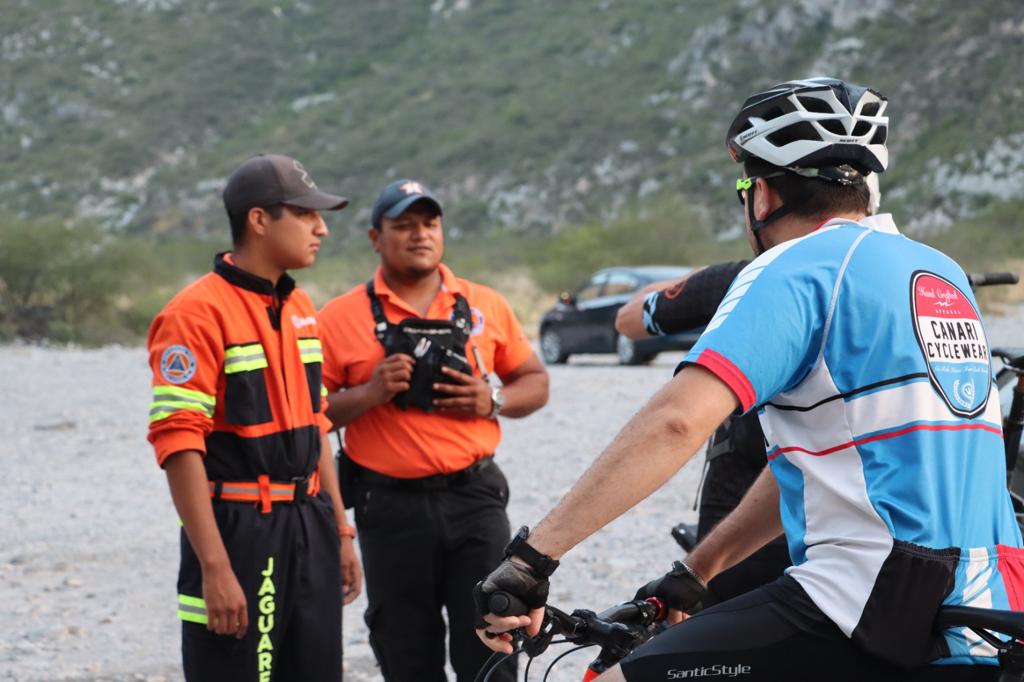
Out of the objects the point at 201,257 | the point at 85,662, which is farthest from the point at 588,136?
the point at 85,662

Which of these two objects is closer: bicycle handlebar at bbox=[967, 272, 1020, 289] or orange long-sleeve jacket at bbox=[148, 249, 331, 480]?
orange long-sleeve jacket at bbox=[148, 249, 331, 480]

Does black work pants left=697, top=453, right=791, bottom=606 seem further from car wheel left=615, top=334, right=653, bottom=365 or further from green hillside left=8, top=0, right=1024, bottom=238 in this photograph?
green hillside left=8, top=0, right=1024, bottom=238

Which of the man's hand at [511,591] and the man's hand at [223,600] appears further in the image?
the man's hand at [223,600]

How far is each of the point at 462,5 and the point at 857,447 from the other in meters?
74.6

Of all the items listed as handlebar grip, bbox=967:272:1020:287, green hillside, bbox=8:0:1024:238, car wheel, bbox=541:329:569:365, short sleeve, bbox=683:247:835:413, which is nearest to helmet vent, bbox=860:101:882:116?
short sleeve, bbox=683:247:835:413

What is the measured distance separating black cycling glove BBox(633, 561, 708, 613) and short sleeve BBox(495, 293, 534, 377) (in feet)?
7.15

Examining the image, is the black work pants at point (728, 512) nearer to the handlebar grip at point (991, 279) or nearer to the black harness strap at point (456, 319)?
the handlebar grip at point (991, 279)

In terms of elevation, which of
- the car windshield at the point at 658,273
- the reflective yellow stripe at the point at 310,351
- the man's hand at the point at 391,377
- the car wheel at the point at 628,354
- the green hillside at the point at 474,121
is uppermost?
the green hillside at the point at 474,121

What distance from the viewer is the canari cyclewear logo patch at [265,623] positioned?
3811 mm

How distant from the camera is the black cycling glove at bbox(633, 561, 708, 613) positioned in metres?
2.91

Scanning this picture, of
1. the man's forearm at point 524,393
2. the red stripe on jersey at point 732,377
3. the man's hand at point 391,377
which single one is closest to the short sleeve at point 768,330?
the red stripe on jersey at point 732,377

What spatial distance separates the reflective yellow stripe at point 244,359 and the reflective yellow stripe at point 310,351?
166 millimetres

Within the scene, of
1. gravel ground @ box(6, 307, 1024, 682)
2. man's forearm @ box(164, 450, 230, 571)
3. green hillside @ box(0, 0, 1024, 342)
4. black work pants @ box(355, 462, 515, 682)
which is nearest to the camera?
man's forearm @ box(164, 450, 230, 571)

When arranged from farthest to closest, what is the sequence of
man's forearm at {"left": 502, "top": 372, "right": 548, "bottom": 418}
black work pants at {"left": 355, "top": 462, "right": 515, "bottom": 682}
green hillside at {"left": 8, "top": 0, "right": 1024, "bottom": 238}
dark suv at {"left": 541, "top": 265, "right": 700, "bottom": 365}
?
green hillside at {"left": 8, "top": 0, "right": 1024, "bottom": 238}, dark suv at {"left": 541, "top": 265, "right": 700, "bottom": 365}, man's forearm at {"left": 502, "top": 372, "right": 548, "bottom": 418}, black work pants at {"left": 355, "top": 462, "right": 515, "bottom": 682}
